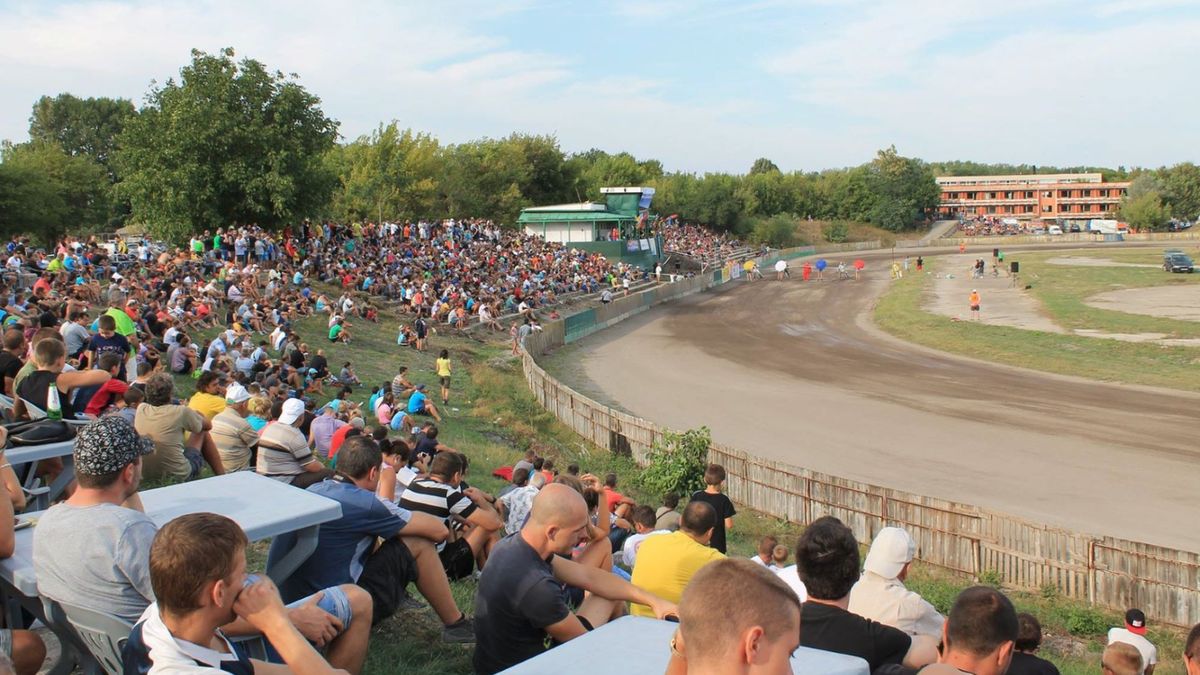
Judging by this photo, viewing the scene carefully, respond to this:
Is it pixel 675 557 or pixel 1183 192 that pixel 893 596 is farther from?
pixel 1183 192

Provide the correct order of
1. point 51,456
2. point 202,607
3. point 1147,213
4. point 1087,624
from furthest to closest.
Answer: point 1147,213 → point 1087,624 → point 51,456 → point 202,607

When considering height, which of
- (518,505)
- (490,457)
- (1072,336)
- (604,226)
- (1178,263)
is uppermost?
(604,226)

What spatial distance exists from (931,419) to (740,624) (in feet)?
85.3

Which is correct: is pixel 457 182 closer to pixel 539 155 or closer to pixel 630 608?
pixel 539 155

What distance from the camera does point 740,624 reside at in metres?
3.31

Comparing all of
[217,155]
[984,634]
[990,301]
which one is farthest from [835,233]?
[984,634]

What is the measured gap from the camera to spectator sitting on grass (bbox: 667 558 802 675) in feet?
10.8

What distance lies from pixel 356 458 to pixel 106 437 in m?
1.71

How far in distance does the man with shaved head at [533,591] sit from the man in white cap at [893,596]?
118 centimetres

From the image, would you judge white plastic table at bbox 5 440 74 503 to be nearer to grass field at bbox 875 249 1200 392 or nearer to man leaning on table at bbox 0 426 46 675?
man leaning on table at bbox 0 426 46 675

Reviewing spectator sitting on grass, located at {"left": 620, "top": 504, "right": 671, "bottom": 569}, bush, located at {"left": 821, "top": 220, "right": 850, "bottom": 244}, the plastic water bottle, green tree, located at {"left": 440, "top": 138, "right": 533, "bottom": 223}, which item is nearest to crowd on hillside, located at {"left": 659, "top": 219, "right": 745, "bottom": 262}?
green tree, located at {"left": 440, "top": 138, "right": 533, "bottom": 223}

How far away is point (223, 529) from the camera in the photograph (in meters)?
4.02

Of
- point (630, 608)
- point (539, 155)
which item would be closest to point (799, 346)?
point (630, 608)

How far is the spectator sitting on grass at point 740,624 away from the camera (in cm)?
329
